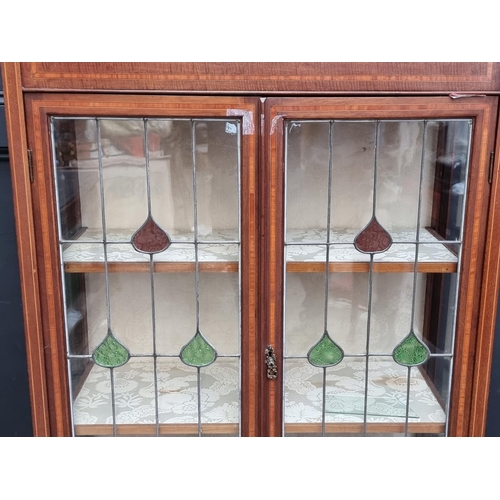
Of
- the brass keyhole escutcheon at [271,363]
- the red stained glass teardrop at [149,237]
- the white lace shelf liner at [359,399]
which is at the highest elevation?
the red stained glass teardrop at [149,237]

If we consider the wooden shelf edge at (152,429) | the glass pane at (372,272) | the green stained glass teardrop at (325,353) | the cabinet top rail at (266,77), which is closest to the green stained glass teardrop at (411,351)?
the glass pane at (372,272)

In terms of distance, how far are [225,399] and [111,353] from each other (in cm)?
22

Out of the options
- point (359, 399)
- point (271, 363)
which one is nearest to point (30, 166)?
point (271, 363)

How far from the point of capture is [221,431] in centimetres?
99

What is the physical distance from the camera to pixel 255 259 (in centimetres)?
91

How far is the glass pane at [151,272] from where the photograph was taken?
2.98 feet

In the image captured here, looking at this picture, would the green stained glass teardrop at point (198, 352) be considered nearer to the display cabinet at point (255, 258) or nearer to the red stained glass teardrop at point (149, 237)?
the display cabinet at point (255, 258)

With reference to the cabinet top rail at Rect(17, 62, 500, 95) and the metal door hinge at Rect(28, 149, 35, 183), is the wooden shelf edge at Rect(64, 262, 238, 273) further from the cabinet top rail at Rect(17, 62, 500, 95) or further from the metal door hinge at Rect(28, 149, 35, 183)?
the cabinet top rail at Rect(17, 62, 500, 95)

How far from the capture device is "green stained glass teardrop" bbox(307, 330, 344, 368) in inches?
38.5

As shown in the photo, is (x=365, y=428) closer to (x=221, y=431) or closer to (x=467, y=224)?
(x=221, y=431)

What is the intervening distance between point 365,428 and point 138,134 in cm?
66

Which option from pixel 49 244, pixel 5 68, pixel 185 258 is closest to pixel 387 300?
pixel 185 258

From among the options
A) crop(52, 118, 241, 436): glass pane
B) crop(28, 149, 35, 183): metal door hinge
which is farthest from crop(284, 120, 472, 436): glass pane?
crop(28, 149, 35, 183): metal door hinge

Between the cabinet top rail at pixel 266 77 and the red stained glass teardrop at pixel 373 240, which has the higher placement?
the cabinet top rail at pixel 266 77
